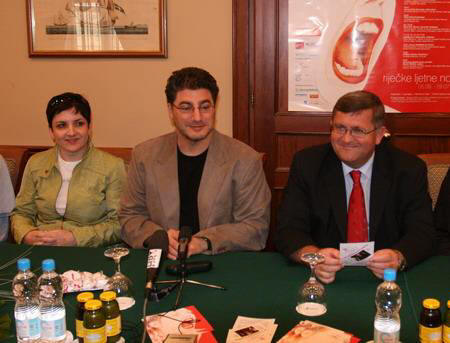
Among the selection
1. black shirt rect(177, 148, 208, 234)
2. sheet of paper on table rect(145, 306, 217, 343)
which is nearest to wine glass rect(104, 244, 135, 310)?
sheet of paper on table rect(145, 306, 217, 343)

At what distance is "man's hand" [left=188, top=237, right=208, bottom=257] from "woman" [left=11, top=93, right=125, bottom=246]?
0.69 metres

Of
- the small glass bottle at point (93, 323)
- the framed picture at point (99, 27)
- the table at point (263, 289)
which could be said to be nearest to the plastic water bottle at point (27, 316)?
the table at point (263, 289)

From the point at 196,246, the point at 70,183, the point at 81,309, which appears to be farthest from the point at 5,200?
the point at 81,309

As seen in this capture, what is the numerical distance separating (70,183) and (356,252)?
1.63 meters

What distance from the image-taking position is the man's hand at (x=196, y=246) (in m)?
2.22

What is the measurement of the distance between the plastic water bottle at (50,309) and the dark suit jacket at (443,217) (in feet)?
5.40

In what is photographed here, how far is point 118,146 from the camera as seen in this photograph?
4137 mm

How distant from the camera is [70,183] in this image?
9.51ft

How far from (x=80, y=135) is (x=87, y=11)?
4.70 feet

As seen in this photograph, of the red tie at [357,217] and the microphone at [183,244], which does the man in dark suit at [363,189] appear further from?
the microphone at [183,244]

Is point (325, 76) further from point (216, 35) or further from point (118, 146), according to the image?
point (118, 146)

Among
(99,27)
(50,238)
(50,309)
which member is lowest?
(50,238)

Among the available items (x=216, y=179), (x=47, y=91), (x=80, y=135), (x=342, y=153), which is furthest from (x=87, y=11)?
(x=342, y=153)

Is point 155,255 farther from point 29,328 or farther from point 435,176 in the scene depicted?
point 435,176
